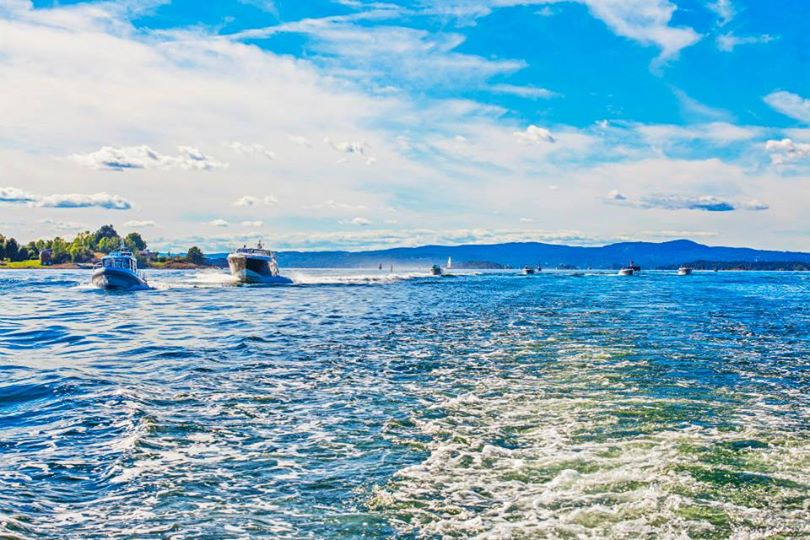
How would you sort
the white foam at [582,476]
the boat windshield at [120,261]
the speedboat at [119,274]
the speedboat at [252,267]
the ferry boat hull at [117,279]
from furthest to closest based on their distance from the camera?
the speedboat at [252,267] → the boat windshield at [120,261] → the speedboat at [119,274] → the ferry boat hull at [117,279] → the white foam at [582,476]

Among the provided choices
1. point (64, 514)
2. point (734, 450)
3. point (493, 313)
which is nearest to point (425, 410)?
point (734, 450)

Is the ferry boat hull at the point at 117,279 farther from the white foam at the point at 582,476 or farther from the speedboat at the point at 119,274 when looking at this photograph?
the white foam at the point at 582,476

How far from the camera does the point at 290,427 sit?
39.6ft

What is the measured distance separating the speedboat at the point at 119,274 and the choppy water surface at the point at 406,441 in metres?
52.6

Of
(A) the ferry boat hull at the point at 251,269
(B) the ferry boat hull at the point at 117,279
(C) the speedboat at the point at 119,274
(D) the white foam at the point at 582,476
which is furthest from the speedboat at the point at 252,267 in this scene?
(D) the white foam at the point at 582,476

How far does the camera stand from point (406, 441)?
434 inches

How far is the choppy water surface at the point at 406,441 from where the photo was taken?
7.56m

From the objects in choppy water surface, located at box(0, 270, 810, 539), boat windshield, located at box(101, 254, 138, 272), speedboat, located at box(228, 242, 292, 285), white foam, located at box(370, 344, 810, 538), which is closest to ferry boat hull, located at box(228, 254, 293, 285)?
speedboat, located at box(228, 242, 292, 285)

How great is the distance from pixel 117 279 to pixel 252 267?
82.0ft

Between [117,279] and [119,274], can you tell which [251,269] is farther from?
[119,274]

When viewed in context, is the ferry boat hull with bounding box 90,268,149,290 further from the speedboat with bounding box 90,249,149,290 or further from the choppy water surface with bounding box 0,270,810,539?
the choppy water surface with bounding box 0,270,810,539

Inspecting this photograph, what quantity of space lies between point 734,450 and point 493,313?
1300 inches

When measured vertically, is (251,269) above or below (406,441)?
above

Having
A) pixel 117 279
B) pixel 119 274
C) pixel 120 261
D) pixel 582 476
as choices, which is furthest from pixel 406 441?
pixel 120 261
